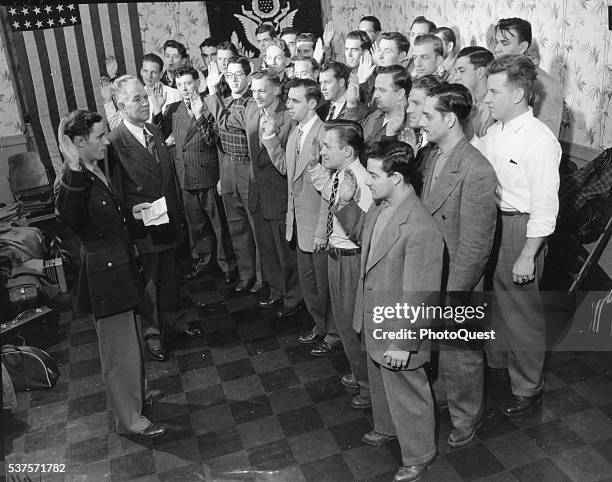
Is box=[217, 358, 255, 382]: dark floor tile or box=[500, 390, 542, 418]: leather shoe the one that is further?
box=[217, 358, 255, 382]: dark floor tile

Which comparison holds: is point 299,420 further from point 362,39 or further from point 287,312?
point 362,39

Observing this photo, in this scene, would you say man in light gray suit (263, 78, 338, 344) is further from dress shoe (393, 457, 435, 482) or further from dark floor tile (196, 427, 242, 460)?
dress shoe (393, 457, 435, 482)

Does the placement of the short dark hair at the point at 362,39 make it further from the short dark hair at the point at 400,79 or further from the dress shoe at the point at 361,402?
the dress shoe at the point at 361,402

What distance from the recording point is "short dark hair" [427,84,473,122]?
8.71 feet

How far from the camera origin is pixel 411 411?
8.70ft

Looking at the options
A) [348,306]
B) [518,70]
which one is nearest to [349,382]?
[348,306]

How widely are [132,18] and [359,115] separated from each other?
4212 mm

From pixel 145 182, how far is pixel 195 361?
1143 millimetres

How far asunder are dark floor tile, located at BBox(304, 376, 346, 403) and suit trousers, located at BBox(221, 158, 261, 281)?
4.84 feet

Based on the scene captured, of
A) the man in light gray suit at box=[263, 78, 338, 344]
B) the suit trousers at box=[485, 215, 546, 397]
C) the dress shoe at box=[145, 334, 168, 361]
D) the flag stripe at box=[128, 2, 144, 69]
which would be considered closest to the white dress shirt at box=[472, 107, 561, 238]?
the suit trousers at box=[485, 215, 546, 397]

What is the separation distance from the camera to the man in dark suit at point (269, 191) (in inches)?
164

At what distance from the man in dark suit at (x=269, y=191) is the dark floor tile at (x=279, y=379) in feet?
2.35

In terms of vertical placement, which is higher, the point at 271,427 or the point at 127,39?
the point at 127,39

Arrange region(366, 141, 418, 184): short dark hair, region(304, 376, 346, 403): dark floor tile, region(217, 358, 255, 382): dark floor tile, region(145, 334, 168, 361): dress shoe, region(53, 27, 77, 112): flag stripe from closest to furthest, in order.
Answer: region(366, 141, 418, 184): short dark hair, region(304, 376, 346, 403): dark floor tile, region(217, 358, 255, 382): dark floor tile, region(145, 334, 168, 361): dress shoe, region(53, 27, 77, 112): flag stripe
